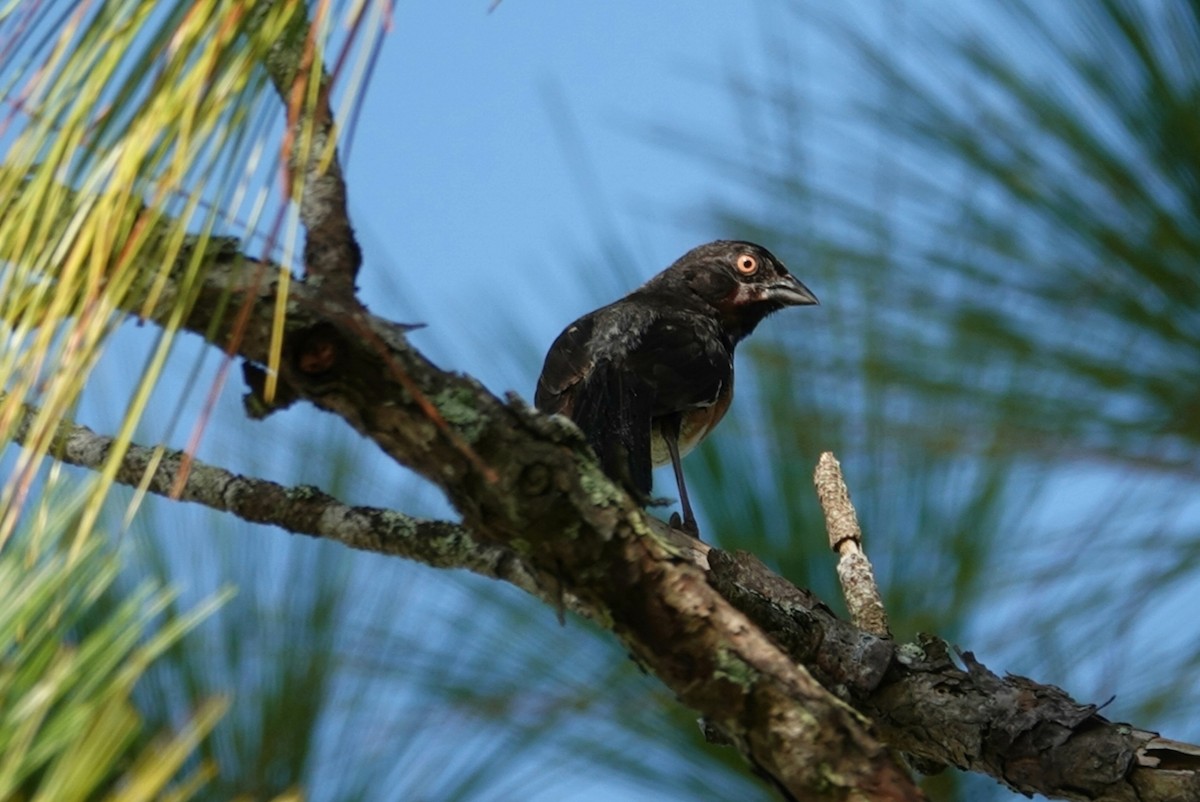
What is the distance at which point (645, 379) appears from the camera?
453cm

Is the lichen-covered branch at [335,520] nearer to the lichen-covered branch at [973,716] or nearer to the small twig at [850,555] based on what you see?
the lichen-covered branch at [973,716]

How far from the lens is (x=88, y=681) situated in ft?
3.62

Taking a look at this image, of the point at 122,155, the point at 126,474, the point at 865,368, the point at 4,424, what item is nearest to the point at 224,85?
the point at 122,155

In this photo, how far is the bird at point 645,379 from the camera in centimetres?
418

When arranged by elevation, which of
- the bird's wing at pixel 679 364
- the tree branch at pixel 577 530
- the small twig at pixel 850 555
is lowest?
the tree branch at pixel 577 530

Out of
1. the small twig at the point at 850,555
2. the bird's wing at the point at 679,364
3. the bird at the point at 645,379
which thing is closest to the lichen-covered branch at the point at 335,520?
the small twig at the point at 850,555

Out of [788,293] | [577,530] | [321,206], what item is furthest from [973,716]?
[788,293]

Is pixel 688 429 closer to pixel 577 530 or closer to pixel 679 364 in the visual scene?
pixel 679 364

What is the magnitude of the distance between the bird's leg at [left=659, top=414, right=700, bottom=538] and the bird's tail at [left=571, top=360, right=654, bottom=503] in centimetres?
15

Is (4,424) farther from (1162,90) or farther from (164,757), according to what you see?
(1162,90)

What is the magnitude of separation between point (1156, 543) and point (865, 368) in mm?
697

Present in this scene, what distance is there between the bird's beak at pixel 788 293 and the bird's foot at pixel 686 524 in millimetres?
1378

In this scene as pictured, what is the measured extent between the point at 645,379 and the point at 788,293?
107 cm

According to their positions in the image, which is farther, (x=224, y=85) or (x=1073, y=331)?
(x=1073, y=331)
